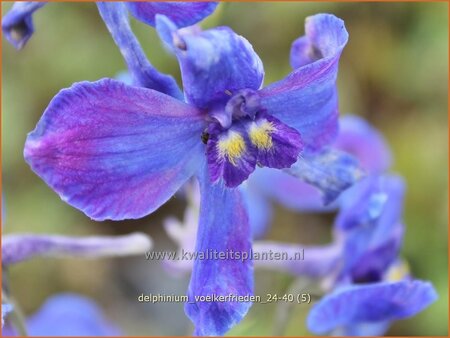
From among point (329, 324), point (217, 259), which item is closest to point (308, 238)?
point (329, 324)

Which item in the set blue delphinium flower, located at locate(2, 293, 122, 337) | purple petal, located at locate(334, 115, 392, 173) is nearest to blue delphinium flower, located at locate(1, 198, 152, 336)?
blue delphinium flower, located at locate(2, 293, 122, 337)

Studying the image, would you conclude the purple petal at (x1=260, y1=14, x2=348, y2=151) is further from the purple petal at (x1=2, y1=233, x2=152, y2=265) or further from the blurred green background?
the blurred green background

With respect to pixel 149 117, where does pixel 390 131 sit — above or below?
below

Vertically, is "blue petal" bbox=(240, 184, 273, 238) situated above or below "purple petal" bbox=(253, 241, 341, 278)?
below

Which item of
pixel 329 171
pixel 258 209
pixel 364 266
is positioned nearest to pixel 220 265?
pixel 329 171

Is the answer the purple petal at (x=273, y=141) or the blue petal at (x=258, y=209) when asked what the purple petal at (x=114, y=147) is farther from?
the blue petal at (x=258, y=209)

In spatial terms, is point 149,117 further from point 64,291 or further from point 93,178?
point 64,291

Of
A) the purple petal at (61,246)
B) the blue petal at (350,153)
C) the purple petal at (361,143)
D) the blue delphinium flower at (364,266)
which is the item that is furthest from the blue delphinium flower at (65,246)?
the purple petal at (361,143)
